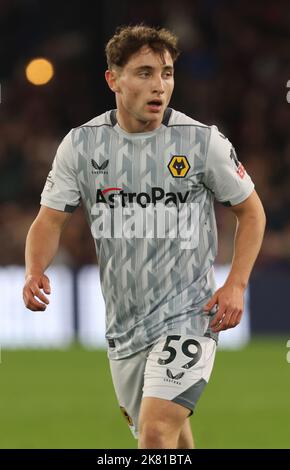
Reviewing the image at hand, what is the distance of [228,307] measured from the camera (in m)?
6.41

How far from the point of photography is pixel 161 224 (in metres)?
6.70

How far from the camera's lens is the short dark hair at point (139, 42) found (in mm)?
6625

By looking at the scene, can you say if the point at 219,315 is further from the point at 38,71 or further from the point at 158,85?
the point at 38,71

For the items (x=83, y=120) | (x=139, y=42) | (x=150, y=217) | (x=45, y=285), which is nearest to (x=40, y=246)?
(x=45, y=285)

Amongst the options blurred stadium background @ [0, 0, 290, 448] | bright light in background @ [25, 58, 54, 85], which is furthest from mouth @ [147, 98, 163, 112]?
bright light in background @ [25, 58, 54, 85]

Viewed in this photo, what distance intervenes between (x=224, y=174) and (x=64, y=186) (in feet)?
2.62

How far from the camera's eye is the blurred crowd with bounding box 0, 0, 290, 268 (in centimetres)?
1869

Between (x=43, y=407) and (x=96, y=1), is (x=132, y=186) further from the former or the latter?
(x=96, y=1)

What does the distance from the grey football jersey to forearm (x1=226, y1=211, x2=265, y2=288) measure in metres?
→ 0.13

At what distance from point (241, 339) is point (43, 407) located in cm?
517

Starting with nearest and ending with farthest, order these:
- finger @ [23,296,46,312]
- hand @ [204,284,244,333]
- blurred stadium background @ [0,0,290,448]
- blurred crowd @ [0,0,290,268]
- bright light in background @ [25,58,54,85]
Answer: hand @ [204,284,244,333], finger @ [23,296,46,312], blurred stadium background @ [0,0,290,448], bright light in background @ [25,58,54,85], blurred crowd @ [0,0,290,268]

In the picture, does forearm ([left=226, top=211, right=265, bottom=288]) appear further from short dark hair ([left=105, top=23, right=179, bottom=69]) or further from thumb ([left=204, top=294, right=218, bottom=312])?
short dark hair ([left=105, top=23, right=179, bottom=69])
